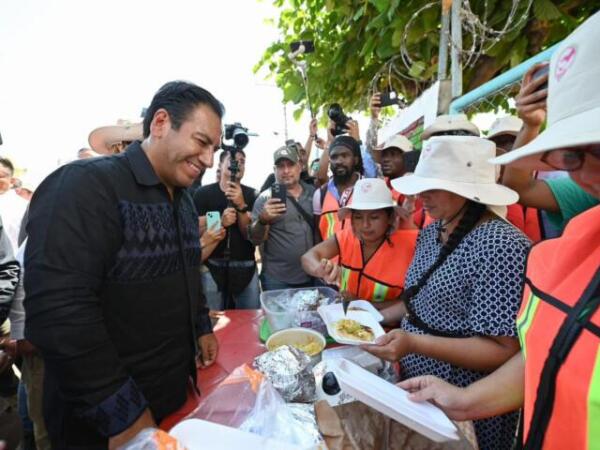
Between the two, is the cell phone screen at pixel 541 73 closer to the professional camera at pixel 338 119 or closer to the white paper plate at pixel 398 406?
the white paper plate at pixel 398 406

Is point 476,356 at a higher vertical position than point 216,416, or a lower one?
higher

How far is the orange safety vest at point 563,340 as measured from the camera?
0.57 m

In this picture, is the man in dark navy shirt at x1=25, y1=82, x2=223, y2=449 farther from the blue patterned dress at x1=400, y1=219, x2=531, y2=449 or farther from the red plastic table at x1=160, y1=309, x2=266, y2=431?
the blue patterned dress at x1=400, y1=219, x2=531, y2=449

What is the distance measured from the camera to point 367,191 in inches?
79.3

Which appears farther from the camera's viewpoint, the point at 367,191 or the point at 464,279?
the point at 367,191

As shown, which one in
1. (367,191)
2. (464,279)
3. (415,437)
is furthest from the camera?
(367,191)

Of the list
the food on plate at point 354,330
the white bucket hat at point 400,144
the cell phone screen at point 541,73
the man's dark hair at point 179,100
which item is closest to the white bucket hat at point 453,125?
the white bucket hat at point 400,144

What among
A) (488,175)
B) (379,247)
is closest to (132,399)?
(379,247)

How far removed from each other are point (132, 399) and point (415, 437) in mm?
1007

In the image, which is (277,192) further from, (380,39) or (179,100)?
(380,39)

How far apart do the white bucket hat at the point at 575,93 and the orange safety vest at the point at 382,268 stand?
1.43 metres

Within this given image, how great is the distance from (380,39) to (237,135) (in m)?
1.94

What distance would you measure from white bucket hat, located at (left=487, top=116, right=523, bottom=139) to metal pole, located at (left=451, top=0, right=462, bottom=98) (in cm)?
49

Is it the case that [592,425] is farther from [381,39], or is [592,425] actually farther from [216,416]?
[381,39]
